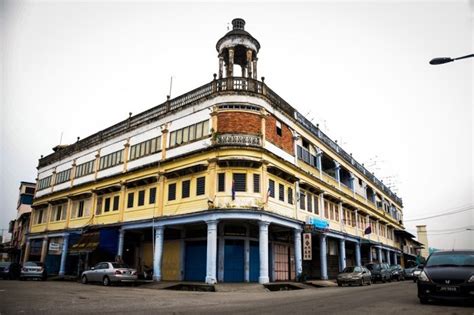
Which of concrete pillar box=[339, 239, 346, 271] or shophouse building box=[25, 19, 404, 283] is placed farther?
concrete pillar box=[339, 239, 346, 271]

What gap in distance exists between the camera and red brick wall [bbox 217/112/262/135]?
22.8 meters

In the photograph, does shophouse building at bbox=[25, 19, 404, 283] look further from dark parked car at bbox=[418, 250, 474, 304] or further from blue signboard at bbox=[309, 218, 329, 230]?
dark parked car at bbox=[418, 250, 474, 304]

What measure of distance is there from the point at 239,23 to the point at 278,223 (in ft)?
47.8

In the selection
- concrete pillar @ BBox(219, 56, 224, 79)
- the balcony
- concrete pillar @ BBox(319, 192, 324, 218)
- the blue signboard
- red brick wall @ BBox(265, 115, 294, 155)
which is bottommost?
the blue signboard

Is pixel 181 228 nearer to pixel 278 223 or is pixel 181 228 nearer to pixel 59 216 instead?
pixel 278 223

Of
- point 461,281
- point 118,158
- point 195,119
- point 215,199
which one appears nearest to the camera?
point 461,281

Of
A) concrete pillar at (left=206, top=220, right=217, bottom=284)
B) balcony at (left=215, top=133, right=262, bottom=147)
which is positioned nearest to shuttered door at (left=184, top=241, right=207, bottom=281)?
concrete pillar at (left=206, top=220, right=217, bottom=284)

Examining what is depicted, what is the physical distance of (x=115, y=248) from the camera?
28.2 metres

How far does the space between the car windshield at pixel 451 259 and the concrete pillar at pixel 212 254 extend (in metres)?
12.2

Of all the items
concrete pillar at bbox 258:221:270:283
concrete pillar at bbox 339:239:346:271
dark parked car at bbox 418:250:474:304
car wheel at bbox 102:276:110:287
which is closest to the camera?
dark parked car at bbox 418:250:474:304

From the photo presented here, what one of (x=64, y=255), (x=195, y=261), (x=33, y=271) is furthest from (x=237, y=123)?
(x=64, y=255)

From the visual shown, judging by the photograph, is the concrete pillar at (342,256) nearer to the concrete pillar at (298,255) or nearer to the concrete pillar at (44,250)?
the concrete pillar at (298,255)

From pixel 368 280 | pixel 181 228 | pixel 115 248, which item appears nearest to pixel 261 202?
pixel 181 228

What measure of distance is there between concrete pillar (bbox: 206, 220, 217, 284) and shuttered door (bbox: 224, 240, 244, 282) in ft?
6.35
